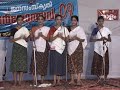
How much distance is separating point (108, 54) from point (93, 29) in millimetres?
673

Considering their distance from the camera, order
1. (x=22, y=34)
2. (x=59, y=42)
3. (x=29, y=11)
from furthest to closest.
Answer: (x=29, y=11), (x=22, y=34), (x=59, y=42)

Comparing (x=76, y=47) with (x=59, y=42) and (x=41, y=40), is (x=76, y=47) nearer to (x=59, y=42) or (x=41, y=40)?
(x=59, y=42)

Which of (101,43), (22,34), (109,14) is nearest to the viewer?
(22,34)

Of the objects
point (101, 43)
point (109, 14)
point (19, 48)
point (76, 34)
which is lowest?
point (19, 48)

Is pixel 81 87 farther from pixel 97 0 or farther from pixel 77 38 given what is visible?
pixel 97 0

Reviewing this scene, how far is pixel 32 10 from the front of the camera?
898cm

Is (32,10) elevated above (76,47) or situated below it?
above

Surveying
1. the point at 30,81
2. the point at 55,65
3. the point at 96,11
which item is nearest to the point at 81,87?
the point at 55,65

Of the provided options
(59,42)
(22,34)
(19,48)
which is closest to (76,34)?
(59,42)

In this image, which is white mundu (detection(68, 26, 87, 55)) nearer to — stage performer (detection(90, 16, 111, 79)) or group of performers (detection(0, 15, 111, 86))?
group of performers (detection(0, 15, 111, 86))

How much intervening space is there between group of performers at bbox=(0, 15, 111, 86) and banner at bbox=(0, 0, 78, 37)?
47cm

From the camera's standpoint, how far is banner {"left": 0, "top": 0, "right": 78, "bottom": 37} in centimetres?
889

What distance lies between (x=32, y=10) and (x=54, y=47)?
1.23 m

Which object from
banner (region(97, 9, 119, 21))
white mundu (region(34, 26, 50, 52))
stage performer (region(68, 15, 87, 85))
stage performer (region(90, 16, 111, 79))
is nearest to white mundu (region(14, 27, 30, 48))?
white mundu (region(34, 26, 50, 52))
